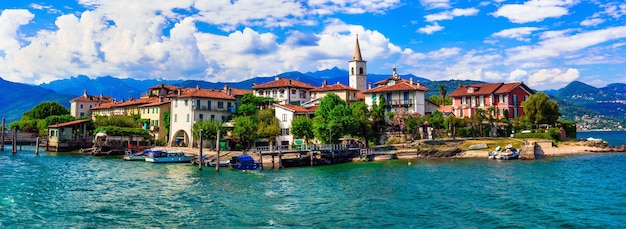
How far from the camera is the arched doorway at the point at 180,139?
258 ft

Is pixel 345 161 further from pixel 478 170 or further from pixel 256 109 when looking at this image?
pixel 256 109

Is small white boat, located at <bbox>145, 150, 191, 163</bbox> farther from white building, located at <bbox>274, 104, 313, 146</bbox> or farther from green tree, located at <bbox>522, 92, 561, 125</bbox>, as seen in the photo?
green tree, located at <bbox>522, 92, 561, 125</bbox>

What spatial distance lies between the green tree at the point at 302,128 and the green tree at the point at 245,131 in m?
6.28

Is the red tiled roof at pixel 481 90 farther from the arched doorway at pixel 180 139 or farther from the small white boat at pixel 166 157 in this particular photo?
the small white boat at pixel 166 157

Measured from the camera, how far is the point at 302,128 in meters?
68.3

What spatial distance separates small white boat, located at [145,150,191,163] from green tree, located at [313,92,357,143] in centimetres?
1891

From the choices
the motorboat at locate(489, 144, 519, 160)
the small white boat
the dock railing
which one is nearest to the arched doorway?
the small white boat

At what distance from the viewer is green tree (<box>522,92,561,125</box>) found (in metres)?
72.4

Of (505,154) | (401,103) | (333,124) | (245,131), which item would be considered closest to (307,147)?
(333,124)

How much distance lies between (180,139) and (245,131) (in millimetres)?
19251

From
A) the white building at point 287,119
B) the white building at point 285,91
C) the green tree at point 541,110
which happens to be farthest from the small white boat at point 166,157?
the green tree at point 541,110

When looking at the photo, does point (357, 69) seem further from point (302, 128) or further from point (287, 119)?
point (302, 128)

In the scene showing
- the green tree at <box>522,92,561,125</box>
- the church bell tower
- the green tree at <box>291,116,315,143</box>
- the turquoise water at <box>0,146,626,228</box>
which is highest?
the church bell tower

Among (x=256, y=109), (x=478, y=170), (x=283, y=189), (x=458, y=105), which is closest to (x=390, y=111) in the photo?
(x=458, y=105)
